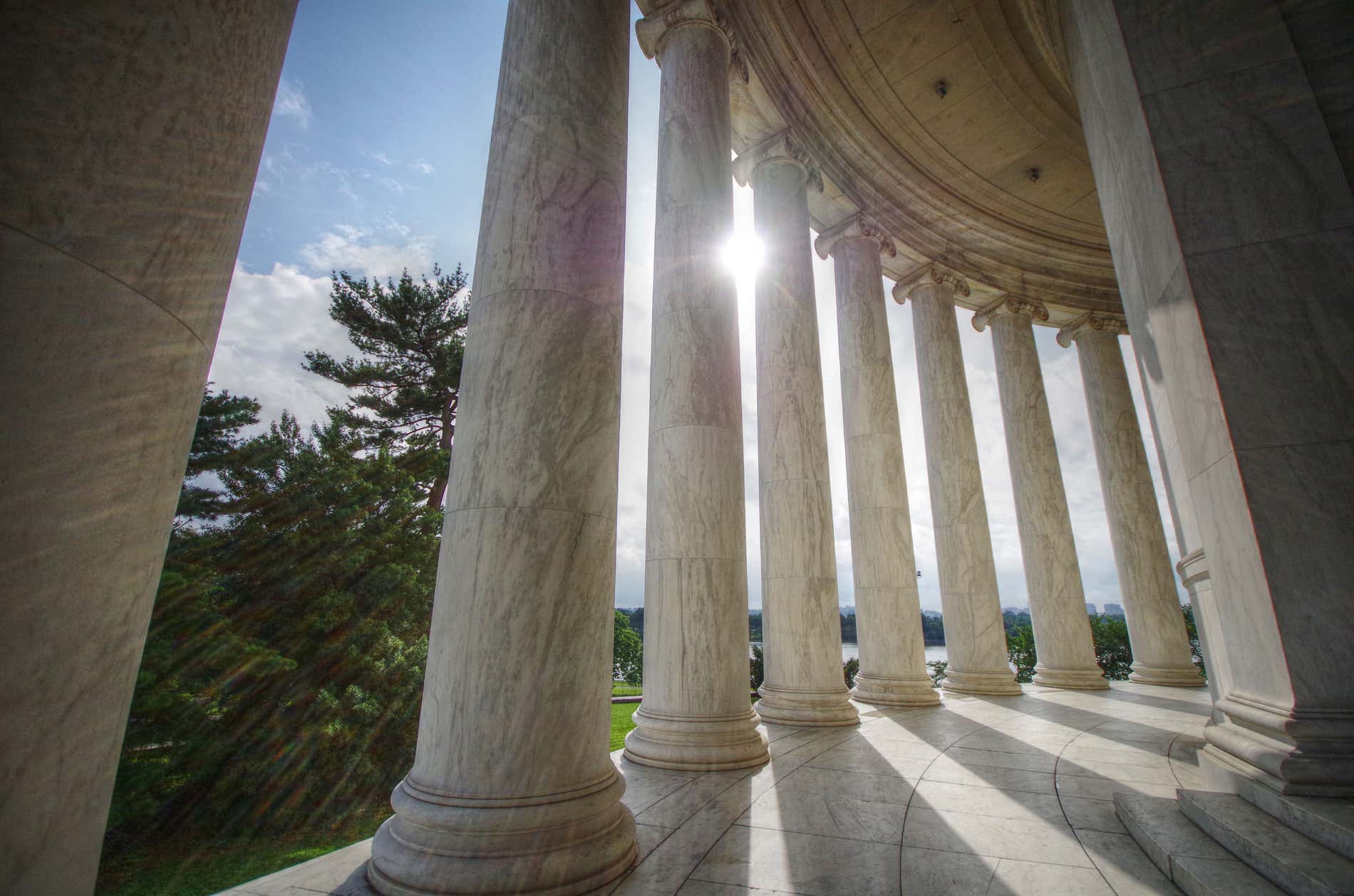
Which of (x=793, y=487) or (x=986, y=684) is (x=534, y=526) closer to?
(x=793, y=487)

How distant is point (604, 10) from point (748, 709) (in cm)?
10445

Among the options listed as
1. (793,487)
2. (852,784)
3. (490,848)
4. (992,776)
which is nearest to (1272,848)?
(992,776)

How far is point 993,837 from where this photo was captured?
6700cm

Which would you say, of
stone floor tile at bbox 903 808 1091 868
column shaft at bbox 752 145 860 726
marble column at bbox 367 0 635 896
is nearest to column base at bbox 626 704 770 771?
stone floor tile at bbox 903 808 1091 868

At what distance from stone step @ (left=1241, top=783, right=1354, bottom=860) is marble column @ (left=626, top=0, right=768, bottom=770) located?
203 ft

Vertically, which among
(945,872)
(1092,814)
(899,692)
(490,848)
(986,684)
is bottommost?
(945,872)

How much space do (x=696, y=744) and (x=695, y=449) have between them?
47.4 m

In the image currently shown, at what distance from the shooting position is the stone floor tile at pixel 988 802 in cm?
7462

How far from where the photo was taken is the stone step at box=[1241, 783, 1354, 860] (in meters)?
46.0

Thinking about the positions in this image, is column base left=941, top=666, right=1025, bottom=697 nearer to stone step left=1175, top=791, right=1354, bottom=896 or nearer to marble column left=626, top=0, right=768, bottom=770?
marble column left=626, top=0, right=768, bottom=770

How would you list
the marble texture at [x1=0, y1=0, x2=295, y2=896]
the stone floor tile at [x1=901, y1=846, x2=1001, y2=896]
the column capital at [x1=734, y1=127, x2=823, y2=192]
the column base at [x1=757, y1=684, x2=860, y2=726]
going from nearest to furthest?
the marble texture at [x1=0, y1=0, x2=295, y2=896] → the stone floor tile at [x1=901, y1=846, x2=1001, y2=896] → the column base at [x1=757, y1=684, x2=860, y2=726] → the column capital at [x1=734, y1=127, x2=823, y2=192]

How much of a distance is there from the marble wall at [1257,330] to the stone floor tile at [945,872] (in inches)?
1031

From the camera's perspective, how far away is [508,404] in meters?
63.0

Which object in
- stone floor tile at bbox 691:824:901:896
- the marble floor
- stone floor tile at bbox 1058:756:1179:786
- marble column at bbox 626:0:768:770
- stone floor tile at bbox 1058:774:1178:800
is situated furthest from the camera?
marble column at bbox 626:0:768:770
